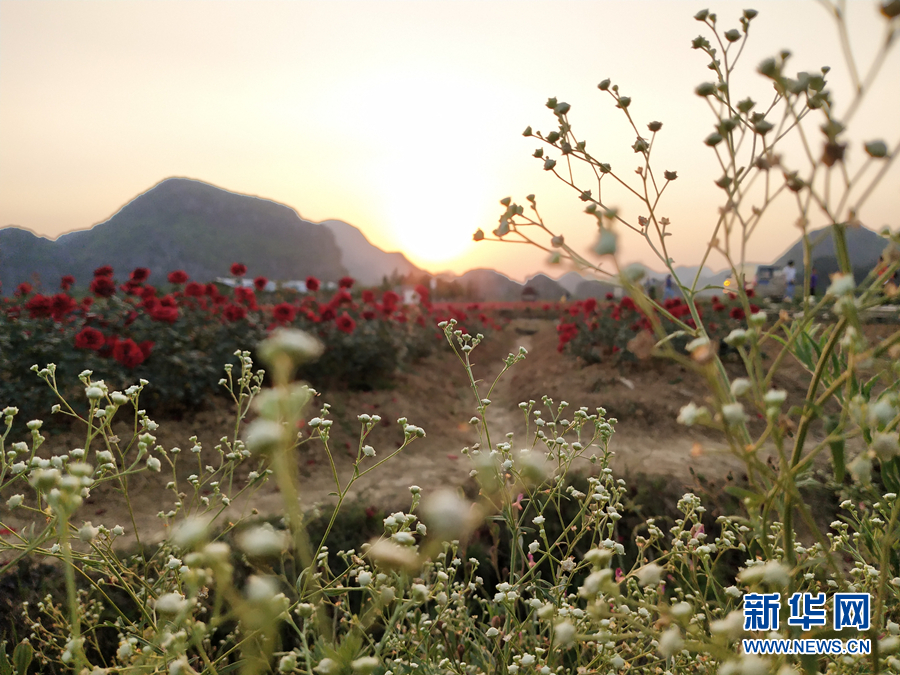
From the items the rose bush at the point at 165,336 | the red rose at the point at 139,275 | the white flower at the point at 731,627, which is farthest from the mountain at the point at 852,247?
the red rose at the point at 139,275

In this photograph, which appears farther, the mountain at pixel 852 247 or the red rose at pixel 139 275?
the red rose at pixel 139 275

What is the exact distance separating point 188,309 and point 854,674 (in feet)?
19.6

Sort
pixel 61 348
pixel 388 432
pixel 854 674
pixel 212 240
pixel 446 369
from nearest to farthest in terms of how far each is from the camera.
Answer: pixel 854 674
pixel 61 348
pixel 388 432
pixel 446 369
pixel 212 240

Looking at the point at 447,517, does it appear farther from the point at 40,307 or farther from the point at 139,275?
the point at 139,275

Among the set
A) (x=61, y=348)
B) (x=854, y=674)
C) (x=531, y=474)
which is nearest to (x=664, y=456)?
(x=854, y=674)

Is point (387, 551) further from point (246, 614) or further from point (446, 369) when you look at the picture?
point (446, 369)

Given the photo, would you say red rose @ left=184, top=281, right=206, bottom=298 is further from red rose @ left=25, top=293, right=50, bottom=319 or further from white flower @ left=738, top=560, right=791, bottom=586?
white flower @ left=738, top=560, right=791, bottom=586

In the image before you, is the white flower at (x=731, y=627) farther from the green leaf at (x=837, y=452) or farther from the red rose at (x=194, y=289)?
the red rose at (x=194, y=289)

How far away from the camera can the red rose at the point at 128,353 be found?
426 centimetres

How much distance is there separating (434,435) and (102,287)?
3.39 m

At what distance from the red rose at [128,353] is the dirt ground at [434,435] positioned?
23.4 inches

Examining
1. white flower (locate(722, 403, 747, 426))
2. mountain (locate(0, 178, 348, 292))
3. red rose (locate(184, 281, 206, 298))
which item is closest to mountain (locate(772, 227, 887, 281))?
white flower (locate(722, 403, 747, 426))

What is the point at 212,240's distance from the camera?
110 meters

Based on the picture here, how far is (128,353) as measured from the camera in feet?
14.1
